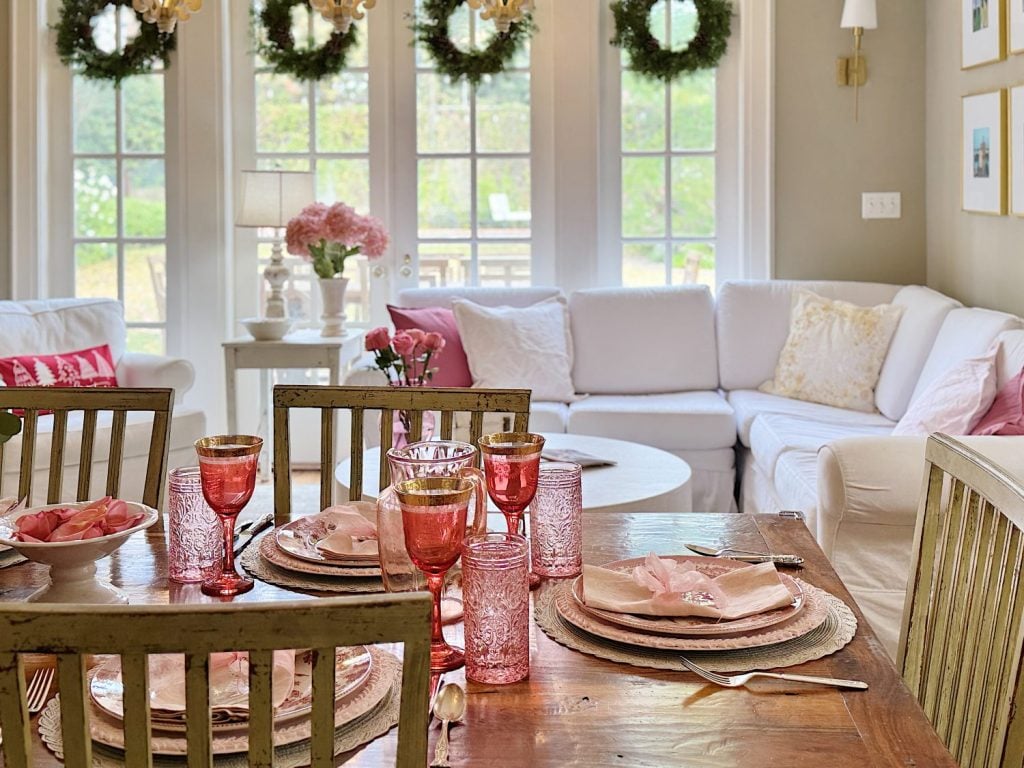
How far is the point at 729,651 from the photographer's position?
1312 mm

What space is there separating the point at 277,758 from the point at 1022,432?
8.09 feet

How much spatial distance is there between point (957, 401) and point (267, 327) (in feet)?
8.87

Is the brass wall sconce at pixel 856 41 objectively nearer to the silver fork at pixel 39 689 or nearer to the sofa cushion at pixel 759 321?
the sofa cushion at pixel 759 321

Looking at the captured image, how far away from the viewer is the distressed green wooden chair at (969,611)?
129 cm

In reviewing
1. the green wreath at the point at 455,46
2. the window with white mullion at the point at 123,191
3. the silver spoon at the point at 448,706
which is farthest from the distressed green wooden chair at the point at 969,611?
the window with white mullion at the point at 123,191

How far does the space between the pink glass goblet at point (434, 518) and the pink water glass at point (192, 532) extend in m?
0.43

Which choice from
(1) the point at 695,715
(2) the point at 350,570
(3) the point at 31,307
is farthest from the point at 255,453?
(3) the point at 31,307

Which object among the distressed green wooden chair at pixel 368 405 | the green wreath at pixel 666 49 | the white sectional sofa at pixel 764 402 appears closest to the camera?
the distressed green wooden chair at pixel 368 405

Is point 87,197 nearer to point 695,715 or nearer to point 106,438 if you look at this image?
point 106,438

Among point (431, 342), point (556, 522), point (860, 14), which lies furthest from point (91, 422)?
point (860, 14)

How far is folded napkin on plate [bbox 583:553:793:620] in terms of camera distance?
1382 millimetres

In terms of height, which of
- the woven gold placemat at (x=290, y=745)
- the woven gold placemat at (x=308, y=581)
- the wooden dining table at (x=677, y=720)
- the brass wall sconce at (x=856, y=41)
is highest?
the brass wall sconce at (x=856, y=41)

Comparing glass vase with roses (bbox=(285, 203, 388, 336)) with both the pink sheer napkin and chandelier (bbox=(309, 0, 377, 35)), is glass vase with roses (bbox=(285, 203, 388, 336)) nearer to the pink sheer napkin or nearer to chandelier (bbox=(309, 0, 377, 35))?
chandelier (bbox=(309, 0, 377, 35))

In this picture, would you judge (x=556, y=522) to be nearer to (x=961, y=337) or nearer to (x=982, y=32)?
Result: (x=961, y=337)
